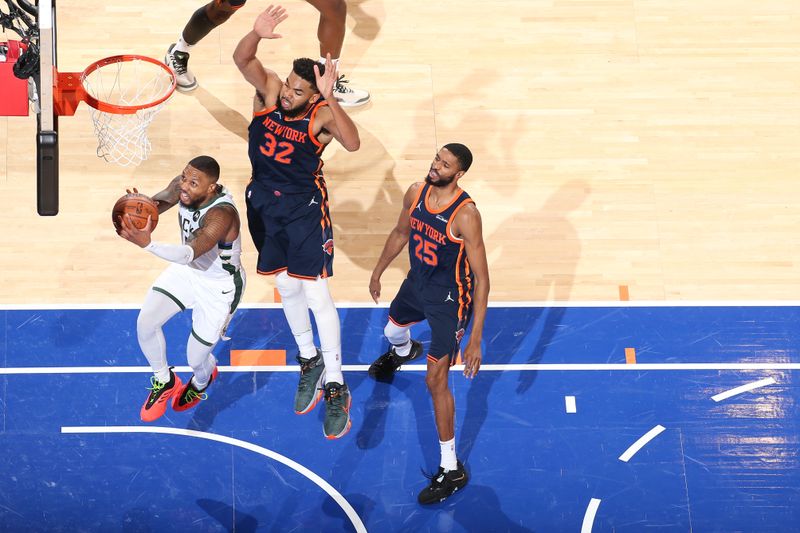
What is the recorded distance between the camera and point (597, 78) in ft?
36.2

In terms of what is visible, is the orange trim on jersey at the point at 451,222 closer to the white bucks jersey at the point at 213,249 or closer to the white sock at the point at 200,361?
the white bucks jersey at the point at 213,249

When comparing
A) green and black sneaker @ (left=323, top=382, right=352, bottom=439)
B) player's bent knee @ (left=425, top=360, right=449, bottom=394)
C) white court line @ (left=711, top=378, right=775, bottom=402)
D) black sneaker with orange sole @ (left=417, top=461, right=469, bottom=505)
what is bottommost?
black sneaker with orange sole @ (left=417, top=461, right=469, bottom=505)

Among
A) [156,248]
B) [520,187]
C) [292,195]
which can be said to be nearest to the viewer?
[156,248]

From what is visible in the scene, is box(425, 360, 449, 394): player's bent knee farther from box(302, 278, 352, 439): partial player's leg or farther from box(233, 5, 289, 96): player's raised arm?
box(233, 5, 289, 96): player's raised arm

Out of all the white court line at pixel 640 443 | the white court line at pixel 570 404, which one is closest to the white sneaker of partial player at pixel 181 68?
the white court line at pixel 570 404

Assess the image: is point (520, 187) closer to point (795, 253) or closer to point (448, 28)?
point (448, 28)

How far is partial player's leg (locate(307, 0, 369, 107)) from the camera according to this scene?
10116 mm

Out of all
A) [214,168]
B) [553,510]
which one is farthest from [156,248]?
[553,510]

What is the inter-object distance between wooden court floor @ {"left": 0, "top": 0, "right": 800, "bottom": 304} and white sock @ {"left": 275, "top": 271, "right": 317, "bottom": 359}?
0.87 m

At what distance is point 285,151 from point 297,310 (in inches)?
50.9

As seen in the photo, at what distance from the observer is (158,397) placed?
934 centimetres

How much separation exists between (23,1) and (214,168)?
72.0 inches

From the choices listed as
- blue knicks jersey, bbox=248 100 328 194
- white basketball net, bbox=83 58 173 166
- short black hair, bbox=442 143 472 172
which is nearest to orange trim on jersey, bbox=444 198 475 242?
short black hair, bbox=442 143 472 172

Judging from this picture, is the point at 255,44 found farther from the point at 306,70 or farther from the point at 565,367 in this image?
the point at 565,367
